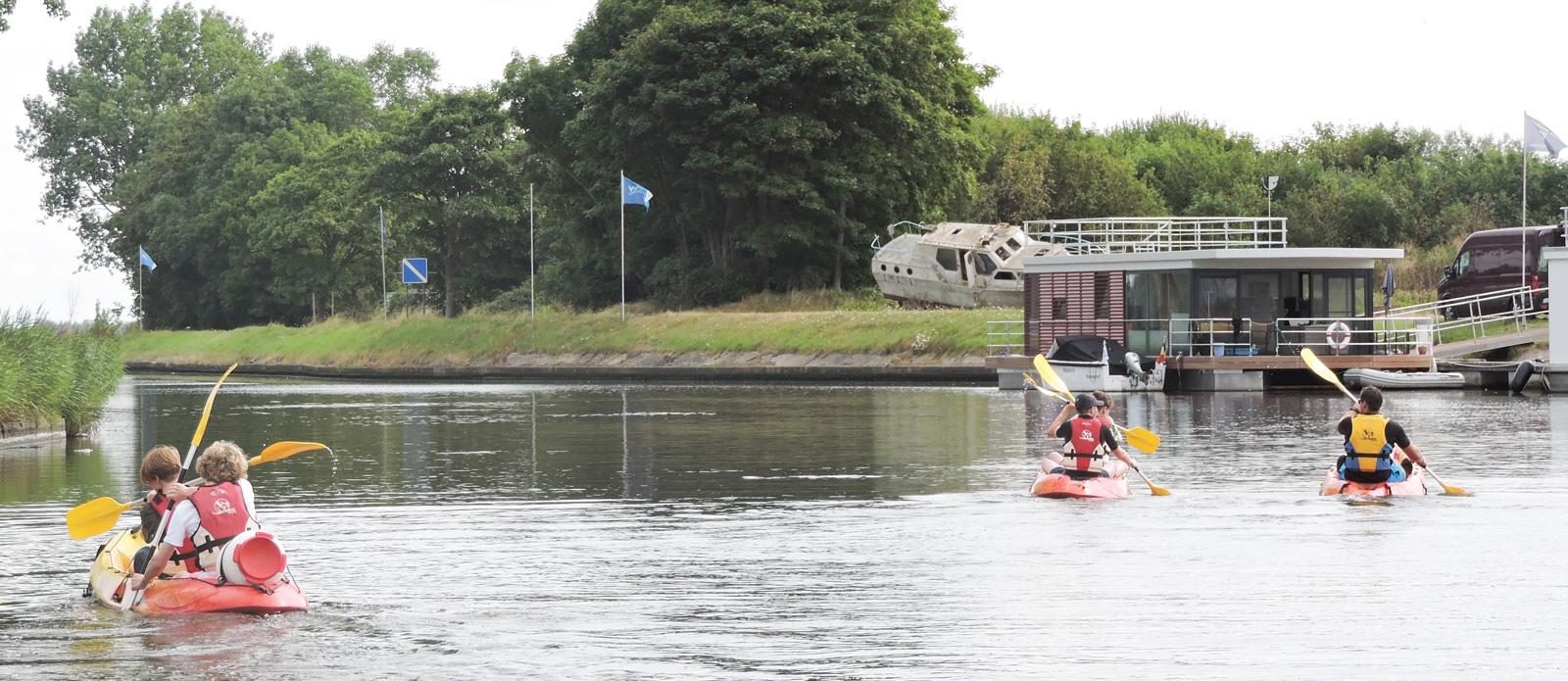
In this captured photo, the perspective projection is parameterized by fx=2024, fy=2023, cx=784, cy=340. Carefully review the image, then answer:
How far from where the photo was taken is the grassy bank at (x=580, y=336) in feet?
240

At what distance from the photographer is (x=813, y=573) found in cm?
1734

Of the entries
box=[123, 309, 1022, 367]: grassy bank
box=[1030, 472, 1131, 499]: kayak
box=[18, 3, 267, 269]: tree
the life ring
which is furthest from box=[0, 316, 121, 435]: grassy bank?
box=[18, 3, 267, 269]: tree

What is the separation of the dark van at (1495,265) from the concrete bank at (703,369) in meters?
15.6

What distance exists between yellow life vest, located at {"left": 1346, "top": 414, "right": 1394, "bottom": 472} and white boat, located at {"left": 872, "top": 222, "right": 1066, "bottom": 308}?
53.6 metres

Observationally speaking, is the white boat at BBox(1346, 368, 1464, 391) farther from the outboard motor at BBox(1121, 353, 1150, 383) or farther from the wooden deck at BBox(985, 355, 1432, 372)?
the outboard motor at BBox(1121, 353, 1150, 383)

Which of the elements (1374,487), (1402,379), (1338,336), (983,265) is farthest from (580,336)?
(1374,487)

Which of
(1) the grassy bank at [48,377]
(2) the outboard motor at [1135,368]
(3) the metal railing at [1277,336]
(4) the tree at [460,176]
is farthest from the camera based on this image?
(4) the tree at [460,176]

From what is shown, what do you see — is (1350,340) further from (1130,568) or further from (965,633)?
(965,633)

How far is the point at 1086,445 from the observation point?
940 inches

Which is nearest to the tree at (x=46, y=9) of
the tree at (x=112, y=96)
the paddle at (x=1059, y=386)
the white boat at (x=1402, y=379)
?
the paddle at (x=1059, y=386)

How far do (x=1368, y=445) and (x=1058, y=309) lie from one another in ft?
127

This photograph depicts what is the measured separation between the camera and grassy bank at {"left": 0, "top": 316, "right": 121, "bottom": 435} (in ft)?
119

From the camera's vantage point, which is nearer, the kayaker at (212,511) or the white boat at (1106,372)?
the kayaker at (212,511)

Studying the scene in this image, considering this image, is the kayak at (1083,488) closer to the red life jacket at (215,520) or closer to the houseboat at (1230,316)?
A: the red life jacket at (215,520)
